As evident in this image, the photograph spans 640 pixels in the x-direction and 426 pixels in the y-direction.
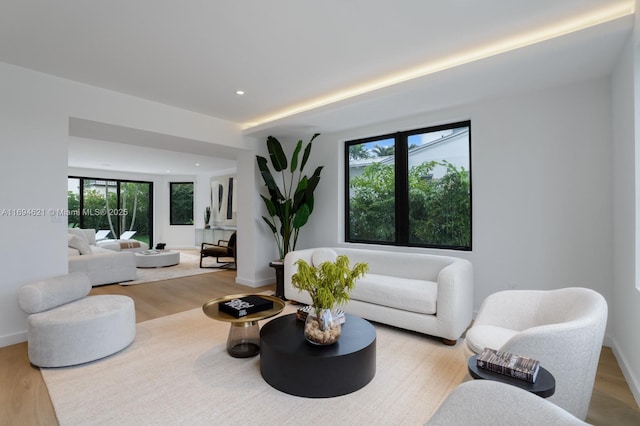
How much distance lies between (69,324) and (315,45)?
3.15 metres

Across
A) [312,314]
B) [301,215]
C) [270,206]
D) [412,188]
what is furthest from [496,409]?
[270,206]

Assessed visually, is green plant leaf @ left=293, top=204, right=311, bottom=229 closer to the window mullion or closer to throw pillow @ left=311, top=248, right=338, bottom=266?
throw pillow @ left=311, top=248, right=338, bottom=266

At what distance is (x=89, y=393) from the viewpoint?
2201mm

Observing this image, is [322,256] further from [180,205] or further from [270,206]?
[180,205]

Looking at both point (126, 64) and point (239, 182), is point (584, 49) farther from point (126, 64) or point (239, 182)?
point (239, 182)

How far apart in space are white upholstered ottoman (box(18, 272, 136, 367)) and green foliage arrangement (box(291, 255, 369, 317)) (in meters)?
1.82

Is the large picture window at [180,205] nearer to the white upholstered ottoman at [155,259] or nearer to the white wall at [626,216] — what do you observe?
the white upholstered ottoman at [155,259]

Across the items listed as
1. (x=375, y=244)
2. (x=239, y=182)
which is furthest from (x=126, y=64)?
(x=375, y=244)

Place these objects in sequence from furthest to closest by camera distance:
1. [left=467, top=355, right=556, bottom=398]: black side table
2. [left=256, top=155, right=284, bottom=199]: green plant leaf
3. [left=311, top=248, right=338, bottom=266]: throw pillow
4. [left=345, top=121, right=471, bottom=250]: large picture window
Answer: [left=256, top=155, right=284, bottom=199]: green plant leaf → [left=311, top=248, right=338, bottom=266]: throw pillow → [left=345, top=121, right=471, bottom=250]: large picture window → [left=467, top=355, right=556, bottom=398]: black side table

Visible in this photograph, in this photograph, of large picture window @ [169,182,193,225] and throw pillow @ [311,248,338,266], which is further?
large picture window @ [169,182,193,225]

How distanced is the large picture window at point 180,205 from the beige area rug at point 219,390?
8.59 metres

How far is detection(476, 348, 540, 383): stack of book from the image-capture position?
141 cm

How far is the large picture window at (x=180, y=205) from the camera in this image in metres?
11.0

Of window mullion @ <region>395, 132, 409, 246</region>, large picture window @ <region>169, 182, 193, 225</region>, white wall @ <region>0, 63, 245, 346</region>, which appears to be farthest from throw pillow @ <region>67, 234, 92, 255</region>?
window mullion @ <region>395, 132, 409, 246</region>
